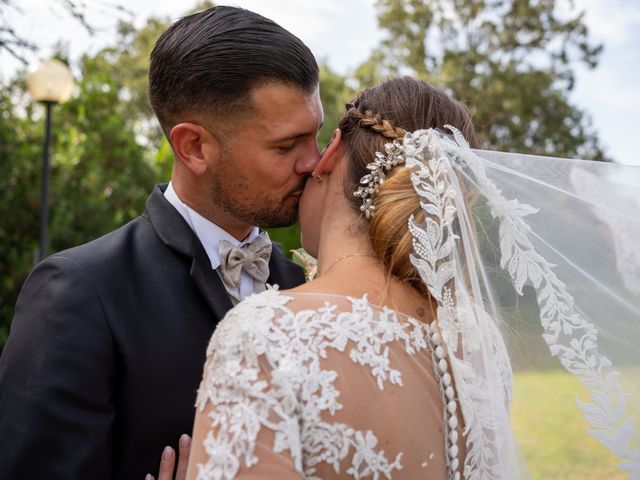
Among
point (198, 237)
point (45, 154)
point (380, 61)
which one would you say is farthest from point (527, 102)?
point (198, 237)

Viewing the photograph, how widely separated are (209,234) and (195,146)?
334mm

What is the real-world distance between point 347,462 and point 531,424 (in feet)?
2.12

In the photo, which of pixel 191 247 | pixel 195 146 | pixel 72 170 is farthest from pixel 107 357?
pixel 72 170

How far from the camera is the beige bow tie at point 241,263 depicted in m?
2.70

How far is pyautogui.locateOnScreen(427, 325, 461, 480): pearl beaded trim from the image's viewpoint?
1932 mm

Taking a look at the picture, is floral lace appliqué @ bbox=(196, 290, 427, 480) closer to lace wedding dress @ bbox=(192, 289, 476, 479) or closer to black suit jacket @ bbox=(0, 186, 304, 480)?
lace wedding dress @ bbox=(192, 289, 476, 479)

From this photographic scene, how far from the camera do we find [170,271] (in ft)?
8.46

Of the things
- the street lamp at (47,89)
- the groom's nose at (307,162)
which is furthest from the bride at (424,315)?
the street lamp at (47,89)

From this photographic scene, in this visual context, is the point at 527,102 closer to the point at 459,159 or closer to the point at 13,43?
the point at 13,43

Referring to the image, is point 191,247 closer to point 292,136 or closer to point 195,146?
point 195,146

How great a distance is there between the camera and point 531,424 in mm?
2111

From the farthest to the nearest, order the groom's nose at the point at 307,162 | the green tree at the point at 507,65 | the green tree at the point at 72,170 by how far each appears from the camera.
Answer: the green tree at the point at 507,65 < the green tree at the point at 72,170 < the groom's nose at the point at 307,162

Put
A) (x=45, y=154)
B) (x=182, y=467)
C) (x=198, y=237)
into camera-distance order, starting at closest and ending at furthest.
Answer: (x=182, y=467), (x=198, y=237), (x=45, y=154)

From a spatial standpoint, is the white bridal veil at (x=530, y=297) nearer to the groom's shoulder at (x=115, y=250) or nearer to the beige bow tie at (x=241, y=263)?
the beige bow tie at (x=241, y=263)
